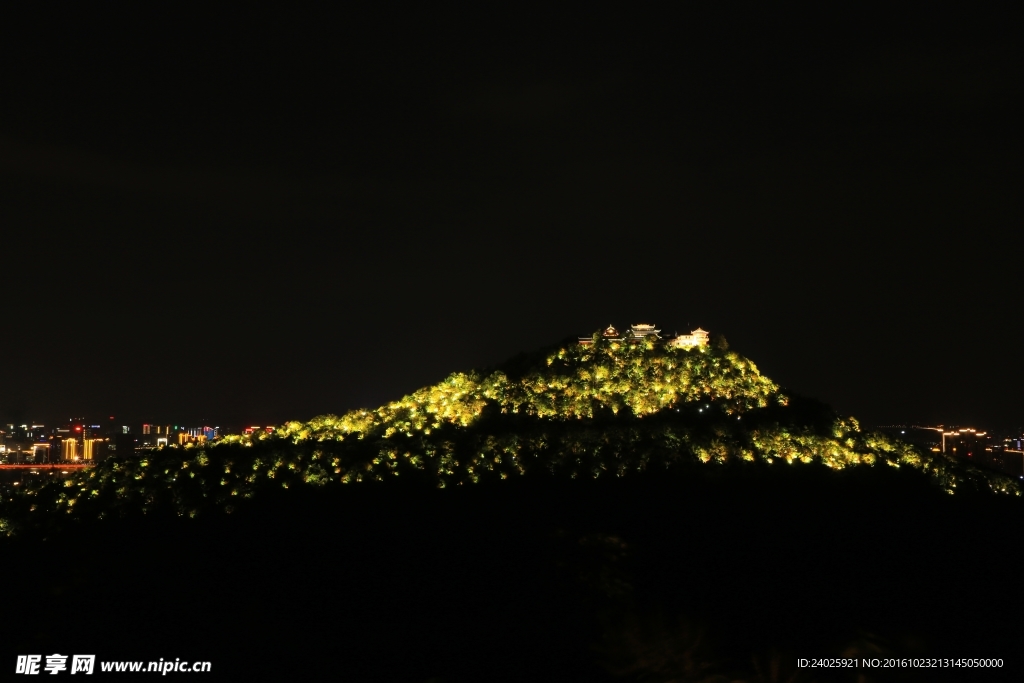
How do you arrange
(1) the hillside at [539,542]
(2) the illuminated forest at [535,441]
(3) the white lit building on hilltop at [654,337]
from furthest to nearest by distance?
(3) the white lit building on hilltop at [654,337]
(2) the illuminated forest at [535,441]
(1) the hillside at [539,542]

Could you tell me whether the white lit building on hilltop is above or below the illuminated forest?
above

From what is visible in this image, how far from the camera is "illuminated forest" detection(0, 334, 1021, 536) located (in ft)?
58.8

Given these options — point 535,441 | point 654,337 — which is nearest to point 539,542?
point 535,441

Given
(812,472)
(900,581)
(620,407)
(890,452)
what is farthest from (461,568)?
(890,452)

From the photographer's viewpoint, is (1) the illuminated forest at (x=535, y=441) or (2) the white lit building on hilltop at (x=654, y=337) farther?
(2) the white lit building on hilltop at (x=654, y=337)

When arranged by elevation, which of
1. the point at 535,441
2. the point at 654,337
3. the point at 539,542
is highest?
the point at 654,337

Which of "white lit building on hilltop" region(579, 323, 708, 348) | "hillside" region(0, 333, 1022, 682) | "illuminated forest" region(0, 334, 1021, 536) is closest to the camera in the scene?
"hillside" region(0, 333, 1022, 682)

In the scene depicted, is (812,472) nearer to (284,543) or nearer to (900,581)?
(900,581)

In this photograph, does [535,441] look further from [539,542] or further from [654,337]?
[654,337]

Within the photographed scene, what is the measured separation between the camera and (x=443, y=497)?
17469 millimetres

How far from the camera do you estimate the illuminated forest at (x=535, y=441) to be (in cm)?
1792

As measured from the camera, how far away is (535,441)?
20703mm

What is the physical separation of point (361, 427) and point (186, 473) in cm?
563

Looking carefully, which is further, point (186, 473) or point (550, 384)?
point (550, 384)
